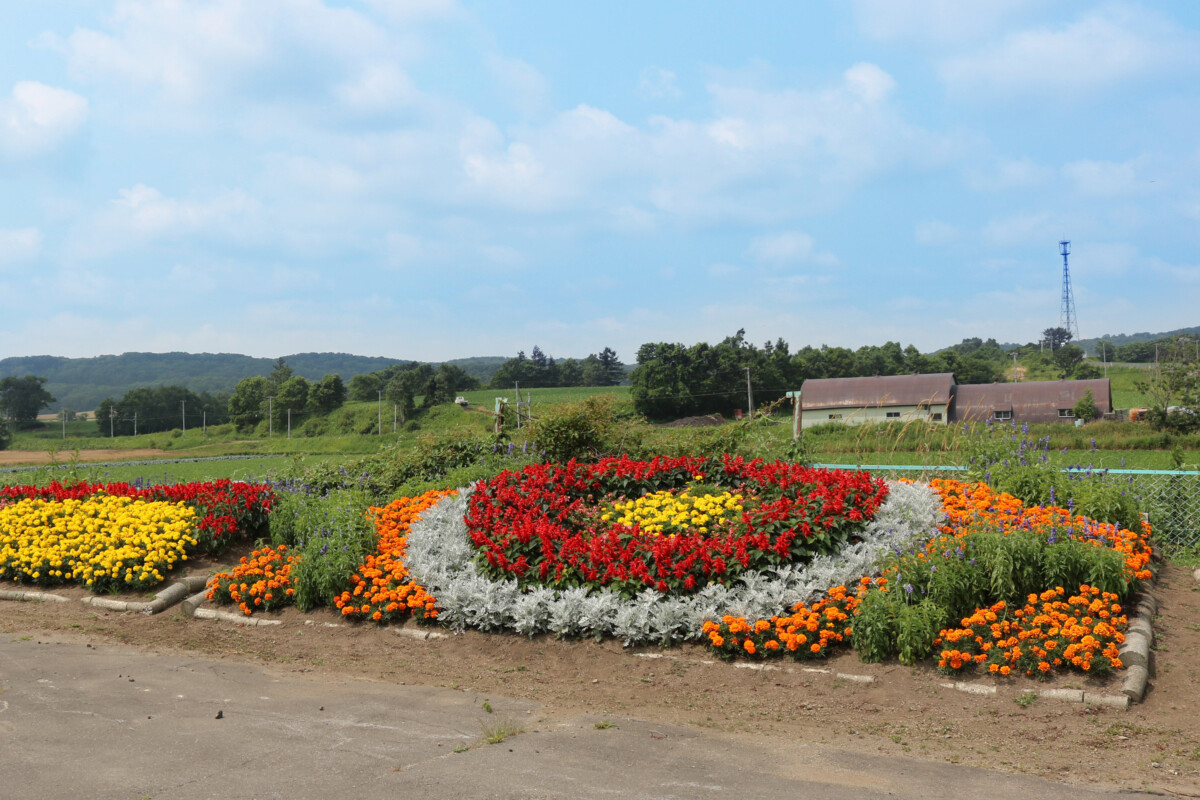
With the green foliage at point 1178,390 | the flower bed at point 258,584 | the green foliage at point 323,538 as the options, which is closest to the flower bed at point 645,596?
the green foliage at point 323,538

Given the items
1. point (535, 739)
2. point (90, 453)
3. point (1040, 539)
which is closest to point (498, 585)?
point (535, 739)

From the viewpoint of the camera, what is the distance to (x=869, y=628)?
16.5ft

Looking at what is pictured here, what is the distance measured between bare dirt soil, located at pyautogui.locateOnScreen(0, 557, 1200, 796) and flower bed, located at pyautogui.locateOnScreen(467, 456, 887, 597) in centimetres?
61

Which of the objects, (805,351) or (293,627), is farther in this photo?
(805,351)

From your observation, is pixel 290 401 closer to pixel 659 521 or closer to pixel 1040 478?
pixel 659 521

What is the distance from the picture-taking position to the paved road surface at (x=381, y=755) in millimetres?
3330

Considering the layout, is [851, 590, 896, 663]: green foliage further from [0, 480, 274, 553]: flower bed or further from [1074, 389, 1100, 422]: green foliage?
[1074, 389, 1100, 422]: green foliage

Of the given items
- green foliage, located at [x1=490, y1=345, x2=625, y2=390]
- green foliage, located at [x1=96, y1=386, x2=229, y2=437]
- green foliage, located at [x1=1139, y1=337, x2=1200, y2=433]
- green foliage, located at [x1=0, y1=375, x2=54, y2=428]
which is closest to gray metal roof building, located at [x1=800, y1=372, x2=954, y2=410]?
green foliage, located at [x1=1139, y1=337, x2=1200, y2=433]

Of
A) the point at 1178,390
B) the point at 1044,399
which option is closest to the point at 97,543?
the point at 1178,390

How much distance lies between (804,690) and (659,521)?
7.07 feet

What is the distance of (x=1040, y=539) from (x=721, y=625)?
2.34 meters

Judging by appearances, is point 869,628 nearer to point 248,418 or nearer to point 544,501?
point 544,501

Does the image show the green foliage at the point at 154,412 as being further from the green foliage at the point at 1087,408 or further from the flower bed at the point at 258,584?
the flower bed at the point at 258,584

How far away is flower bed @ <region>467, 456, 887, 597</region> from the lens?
6.00 metres
